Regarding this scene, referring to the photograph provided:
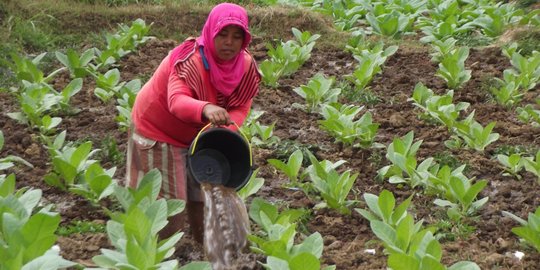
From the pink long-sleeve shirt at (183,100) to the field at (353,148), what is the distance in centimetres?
52

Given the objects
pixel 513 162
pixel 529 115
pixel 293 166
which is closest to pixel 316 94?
pixel 529 115

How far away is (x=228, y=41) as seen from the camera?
412 cm

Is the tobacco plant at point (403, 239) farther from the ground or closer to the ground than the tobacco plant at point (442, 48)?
farther from the ground

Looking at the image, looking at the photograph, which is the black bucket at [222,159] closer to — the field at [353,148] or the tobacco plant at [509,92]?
the field at [353,148]

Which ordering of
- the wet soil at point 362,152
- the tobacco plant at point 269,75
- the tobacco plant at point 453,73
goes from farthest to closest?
the tobacco plant at point 269,75 → the tobacco plant at point 453,73 → the wet soil at point 362,152

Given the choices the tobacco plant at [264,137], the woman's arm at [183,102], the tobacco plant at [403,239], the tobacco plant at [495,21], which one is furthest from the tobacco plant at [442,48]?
the woman's arm at [183,102]

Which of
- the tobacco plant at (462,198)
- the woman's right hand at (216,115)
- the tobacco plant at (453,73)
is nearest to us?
the woman's right hand at (216,115)

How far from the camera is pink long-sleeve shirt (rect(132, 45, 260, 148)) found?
4.12 m

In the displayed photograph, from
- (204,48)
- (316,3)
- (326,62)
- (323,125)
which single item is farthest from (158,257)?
(316,3)

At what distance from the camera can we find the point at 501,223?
4805 millimetres

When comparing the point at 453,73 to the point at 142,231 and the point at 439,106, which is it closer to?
the point at 439,106

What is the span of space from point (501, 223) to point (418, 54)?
4.32m

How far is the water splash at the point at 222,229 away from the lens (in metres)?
4.09

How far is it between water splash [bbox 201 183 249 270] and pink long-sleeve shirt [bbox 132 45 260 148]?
12.9 inches
